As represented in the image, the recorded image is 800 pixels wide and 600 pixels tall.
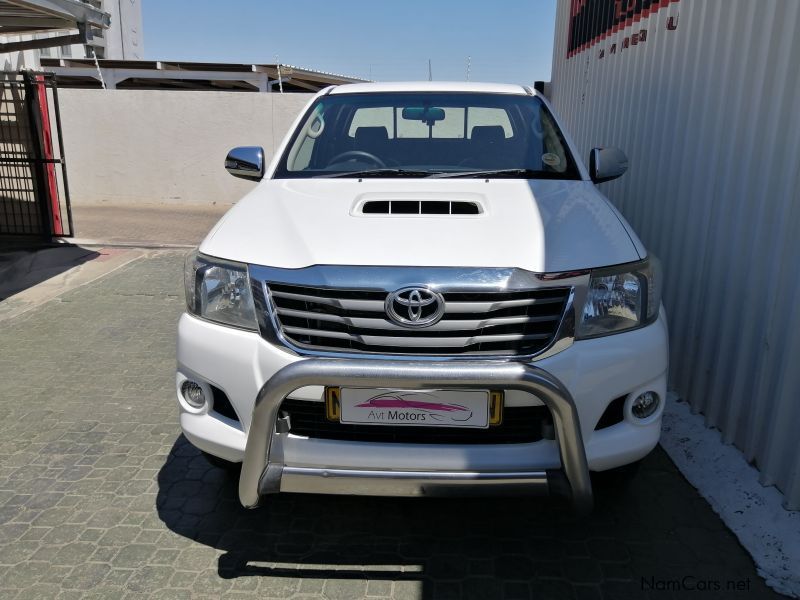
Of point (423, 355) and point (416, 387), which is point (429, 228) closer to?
point (423, 355)

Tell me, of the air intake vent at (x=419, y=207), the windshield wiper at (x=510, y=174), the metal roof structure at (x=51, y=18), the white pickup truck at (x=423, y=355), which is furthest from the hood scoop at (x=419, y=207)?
the metal roof structure at (x=51, y=18)

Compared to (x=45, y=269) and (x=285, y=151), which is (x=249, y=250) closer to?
(x=285, y=151)

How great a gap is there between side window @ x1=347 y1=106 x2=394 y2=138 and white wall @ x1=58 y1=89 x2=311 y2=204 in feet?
26.8

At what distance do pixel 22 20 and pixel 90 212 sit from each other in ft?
13.4

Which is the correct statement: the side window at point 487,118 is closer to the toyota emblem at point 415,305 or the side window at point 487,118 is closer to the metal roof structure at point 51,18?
the toyota emblem at point 415,305

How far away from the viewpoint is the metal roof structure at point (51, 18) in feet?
22.5

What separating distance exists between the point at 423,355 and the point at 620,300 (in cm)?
78

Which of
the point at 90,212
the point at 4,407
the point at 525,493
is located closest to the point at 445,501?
the point at 525,493

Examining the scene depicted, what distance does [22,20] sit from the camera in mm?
7996

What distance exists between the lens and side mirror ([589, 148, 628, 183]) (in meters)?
3.68

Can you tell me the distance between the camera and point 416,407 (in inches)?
93.2

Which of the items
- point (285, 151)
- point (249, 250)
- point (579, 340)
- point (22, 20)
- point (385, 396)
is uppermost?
point (22, 20)

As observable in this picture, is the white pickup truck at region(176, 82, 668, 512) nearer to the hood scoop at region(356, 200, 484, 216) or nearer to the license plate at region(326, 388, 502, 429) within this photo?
the license plate at region(326, 388, 502, 429)

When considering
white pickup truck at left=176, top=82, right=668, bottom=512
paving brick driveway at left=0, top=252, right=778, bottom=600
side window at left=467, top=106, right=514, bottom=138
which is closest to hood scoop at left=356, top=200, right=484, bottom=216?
white pickup truck at left=176, top=82, right=668, bottom=512
